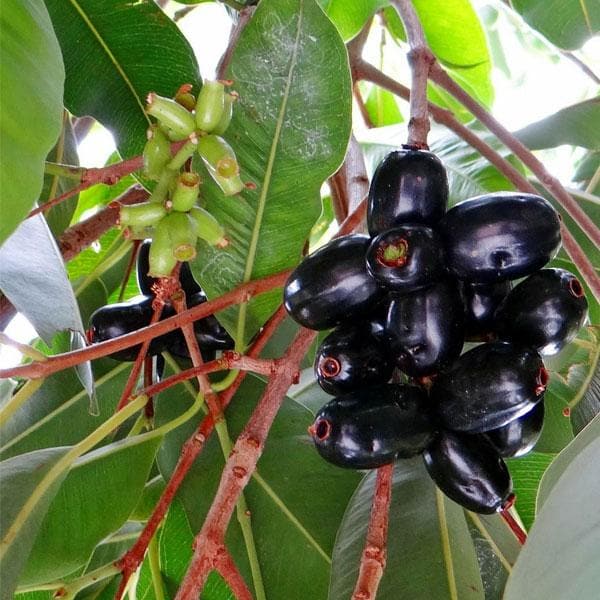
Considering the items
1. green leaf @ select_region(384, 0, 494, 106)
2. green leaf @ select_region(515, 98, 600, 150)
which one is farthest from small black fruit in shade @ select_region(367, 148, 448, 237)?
green leaf @ select_region(384, 0, 494, 106)

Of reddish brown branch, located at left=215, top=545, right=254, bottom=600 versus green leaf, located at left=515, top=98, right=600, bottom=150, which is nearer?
reddish brown branch, located at left=215, top=545, right=254, bottom=600

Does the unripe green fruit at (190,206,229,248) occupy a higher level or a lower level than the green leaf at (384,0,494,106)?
lower

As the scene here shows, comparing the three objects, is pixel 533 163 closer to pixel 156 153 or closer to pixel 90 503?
pixel 156 153

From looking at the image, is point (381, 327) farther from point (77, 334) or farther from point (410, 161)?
point (77, 334)

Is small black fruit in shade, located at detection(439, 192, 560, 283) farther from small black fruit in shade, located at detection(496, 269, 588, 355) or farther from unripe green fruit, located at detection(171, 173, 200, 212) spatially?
unripe green fruit, located at detection(171, 173, 200, 212)

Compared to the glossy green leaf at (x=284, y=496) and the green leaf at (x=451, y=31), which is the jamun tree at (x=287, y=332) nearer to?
the glossy green leaf at (x=284, y=496)

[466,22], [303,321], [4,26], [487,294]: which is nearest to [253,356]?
[303,321]
